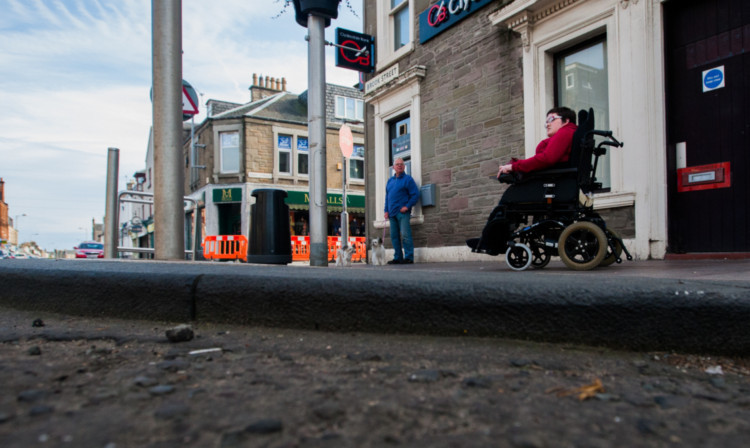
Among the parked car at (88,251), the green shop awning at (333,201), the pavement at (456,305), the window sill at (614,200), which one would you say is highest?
the green shop awning at (333,201)

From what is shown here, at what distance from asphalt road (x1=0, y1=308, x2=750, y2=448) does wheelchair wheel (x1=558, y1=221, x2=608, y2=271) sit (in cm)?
195

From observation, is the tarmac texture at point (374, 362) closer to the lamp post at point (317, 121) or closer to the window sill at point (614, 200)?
the lamp post at point (317, 121)

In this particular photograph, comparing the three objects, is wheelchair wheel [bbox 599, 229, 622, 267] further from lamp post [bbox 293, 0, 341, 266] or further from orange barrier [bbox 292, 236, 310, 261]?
orange barrier [bbox 292, 236, 310, 261]

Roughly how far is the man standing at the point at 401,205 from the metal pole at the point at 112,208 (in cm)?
417

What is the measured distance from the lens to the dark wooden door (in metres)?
4.83

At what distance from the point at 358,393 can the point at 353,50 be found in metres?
9.21

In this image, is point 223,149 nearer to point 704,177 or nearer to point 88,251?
Answer: point 88,251

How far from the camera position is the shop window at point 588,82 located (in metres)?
6.05

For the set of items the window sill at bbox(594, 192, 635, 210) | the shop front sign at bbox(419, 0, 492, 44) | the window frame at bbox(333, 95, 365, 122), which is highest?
the window frame at bbox(333, 95, 365, 122)

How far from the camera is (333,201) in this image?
25.8 meters

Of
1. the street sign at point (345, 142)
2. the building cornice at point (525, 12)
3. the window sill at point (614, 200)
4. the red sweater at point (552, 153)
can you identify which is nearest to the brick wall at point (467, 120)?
the building cornice at point (525, 12)

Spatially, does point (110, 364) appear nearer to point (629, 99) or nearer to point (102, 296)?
point (102, 296)

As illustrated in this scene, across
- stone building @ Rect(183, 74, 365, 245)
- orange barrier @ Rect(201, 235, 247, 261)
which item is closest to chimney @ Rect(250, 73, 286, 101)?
stone building @ Rect(183, 74, 365, 245)

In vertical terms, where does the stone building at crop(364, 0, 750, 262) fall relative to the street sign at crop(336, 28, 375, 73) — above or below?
below
